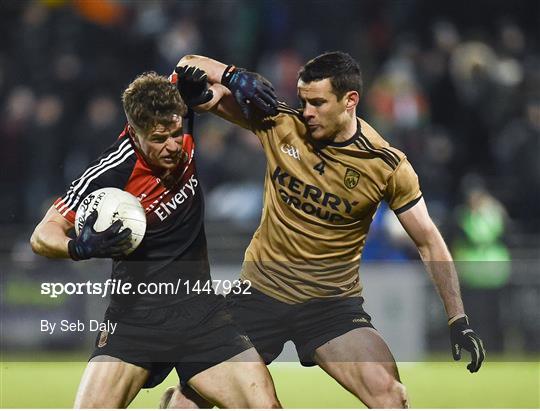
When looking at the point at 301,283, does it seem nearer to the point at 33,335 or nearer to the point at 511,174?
the point at 33,335

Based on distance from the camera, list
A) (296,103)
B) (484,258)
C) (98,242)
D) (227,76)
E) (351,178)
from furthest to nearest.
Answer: (296,103), (484,258), (227,76), (351,178), (98,242)

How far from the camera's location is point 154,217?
6496mm

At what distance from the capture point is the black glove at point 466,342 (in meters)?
6.64

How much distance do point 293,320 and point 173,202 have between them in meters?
1.02

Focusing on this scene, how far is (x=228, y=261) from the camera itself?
12.1 m

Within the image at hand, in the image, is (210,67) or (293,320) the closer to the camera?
(293,320)

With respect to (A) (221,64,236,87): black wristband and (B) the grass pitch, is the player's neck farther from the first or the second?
(B) the grass pitch

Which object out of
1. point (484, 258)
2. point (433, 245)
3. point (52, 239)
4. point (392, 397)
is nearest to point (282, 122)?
point (433, 245)

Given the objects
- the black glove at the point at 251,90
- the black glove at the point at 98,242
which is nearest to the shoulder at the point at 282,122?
the black glove at the point at 251,90

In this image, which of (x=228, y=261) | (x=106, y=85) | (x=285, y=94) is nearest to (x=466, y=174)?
(x=285, y=94)

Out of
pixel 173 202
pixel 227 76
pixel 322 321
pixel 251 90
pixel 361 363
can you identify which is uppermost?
pixel 227 76

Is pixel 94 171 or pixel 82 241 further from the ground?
pixel 94 171

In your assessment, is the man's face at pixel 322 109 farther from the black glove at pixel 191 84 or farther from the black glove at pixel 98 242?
the black glove at pixel 98 242

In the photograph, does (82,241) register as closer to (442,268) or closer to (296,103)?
(442,268)
